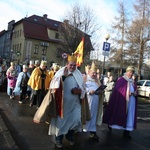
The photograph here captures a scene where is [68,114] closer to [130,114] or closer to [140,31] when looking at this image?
[130,114]

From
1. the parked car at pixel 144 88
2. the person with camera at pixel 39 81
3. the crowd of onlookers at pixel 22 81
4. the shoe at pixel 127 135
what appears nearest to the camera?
the shoe at pixel 127 135

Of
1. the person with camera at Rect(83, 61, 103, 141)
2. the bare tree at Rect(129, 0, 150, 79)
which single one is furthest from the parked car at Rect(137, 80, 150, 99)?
the person with camera at Rect(83, 61, 103, 141)

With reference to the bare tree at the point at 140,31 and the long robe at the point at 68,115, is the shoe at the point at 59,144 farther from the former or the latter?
the bare tree at the point at 140,31

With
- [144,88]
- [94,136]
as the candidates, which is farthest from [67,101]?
[144,88]

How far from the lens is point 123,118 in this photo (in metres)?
7.41

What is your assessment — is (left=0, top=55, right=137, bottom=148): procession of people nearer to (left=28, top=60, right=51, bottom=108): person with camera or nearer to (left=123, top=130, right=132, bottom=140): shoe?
(left=123, top=130, right=132, bottom=140): shoe

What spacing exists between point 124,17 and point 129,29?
7.19 feet

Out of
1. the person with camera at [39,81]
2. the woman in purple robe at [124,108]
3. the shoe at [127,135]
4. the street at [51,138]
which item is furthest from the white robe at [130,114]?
the person with camera at [39,81]

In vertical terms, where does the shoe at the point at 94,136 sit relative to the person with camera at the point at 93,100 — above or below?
below

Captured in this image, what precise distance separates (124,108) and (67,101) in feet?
7.26

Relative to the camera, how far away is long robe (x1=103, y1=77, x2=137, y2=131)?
7.43 meters

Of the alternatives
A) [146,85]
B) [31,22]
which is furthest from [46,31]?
[146,85]

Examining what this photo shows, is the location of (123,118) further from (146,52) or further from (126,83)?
(146,52)

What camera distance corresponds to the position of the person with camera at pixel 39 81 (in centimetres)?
1057
